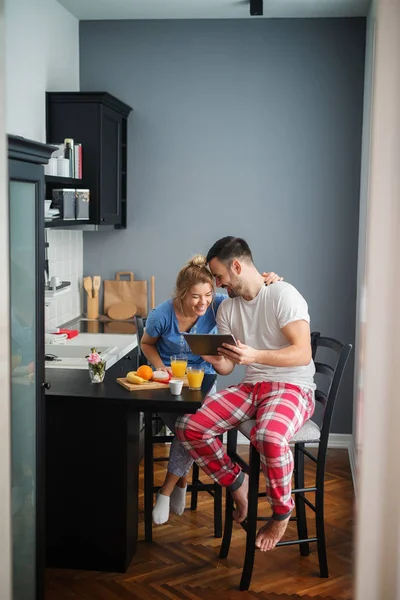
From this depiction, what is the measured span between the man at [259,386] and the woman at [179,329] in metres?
0.12

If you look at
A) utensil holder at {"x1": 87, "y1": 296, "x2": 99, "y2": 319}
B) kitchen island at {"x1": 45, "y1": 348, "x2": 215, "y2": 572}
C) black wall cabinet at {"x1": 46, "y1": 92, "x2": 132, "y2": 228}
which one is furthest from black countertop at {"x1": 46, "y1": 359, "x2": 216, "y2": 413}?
utensil holder at {"x1": 87, "y1": 296, "x2": 99, "y2": 319}

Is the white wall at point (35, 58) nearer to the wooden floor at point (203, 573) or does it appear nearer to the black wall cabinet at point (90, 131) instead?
the black wall cabinet at point (90, 131)

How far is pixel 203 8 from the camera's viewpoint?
15.8 ft

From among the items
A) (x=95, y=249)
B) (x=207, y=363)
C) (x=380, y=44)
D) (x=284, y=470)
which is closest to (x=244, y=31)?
(x=95, y=249)

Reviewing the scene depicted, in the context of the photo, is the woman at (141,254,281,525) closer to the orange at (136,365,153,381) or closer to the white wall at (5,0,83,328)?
the orange at (136,365,153,381)

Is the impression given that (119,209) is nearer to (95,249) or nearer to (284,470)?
(95,249)

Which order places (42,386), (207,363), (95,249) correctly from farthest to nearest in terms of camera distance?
(95,249), (207,363), (42,386)

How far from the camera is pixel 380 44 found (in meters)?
1.56

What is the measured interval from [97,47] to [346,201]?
6.51 ft

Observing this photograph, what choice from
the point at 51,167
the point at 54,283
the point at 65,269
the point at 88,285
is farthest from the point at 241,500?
the point at 88,285

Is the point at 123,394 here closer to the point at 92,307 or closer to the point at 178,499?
the point at 178,499

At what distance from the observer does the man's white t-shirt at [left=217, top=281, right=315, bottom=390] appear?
3.32m

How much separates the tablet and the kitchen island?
0.17 meters

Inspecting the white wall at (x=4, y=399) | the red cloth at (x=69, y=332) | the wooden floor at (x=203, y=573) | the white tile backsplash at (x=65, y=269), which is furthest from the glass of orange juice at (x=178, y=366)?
the white wall at (x=4, y=399)
